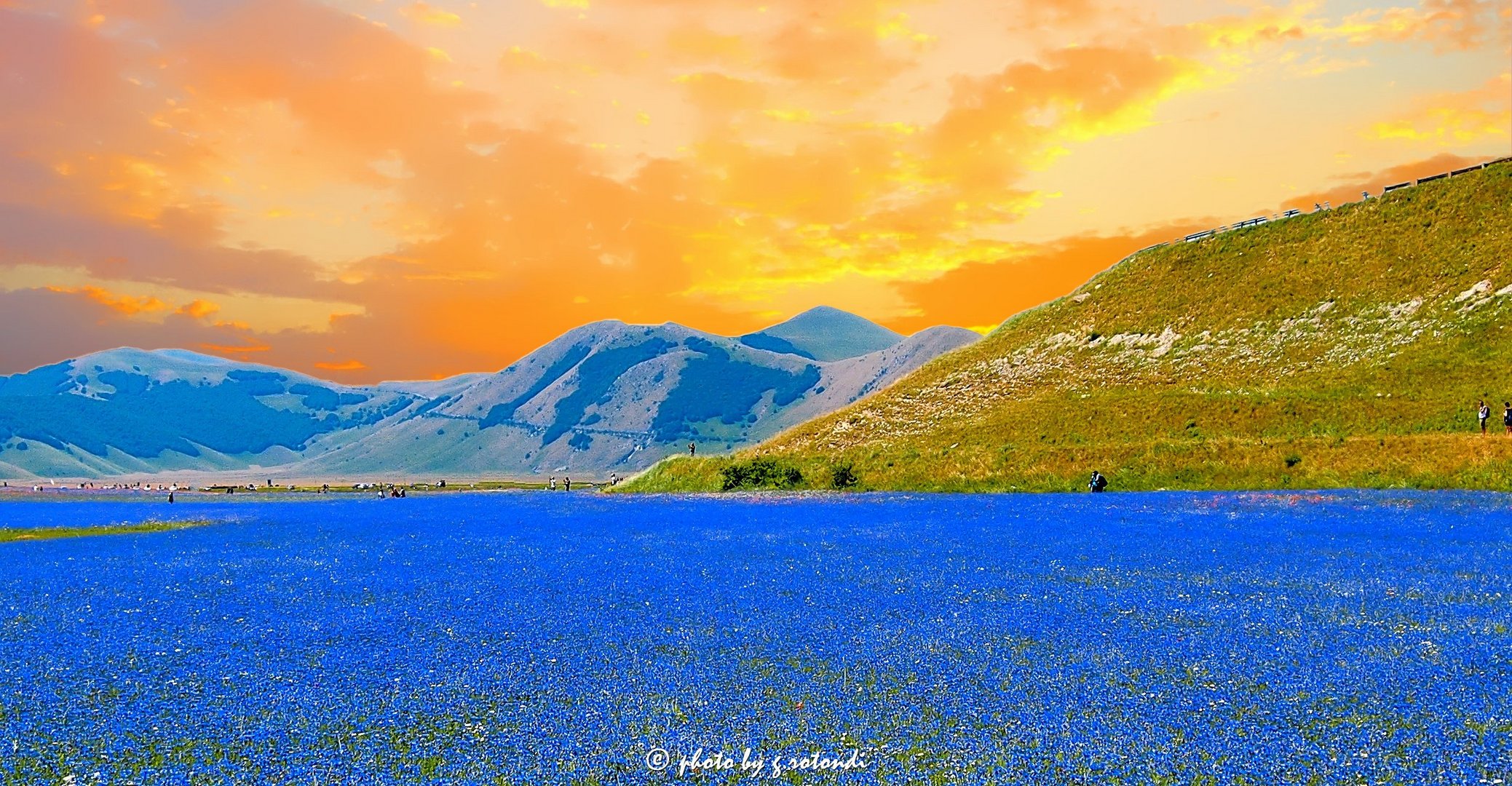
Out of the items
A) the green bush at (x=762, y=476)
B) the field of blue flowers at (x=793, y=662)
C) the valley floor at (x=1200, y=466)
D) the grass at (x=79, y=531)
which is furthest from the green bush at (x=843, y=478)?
the grass at (x=79, y=531)

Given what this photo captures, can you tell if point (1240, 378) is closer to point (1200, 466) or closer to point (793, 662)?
point (1200, 466)

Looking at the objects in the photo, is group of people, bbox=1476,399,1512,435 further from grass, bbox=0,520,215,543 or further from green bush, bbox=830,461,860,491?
grass, bbox=0,520,215,543

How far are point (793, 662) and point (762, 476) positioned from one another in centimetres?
5349

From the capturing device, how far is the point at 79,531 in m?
46.4

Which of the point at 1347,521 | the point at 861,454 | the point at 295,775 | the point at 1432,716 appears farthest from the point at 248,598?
the point at 861,454

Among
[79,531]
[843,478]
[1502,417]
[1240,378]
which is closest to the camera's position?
[79,531]

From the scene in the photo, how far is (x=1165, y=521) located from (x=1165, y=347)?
74.2 metres

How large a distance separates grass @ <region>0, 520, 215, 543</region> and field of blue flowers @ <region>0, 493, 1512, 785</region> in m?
16.2

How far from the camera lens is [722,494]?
63.7m

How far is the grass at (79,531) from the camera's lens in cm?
4312

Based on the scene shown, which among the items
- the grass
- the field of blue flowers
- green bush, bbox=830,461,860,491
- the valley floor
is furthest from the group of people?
the grass

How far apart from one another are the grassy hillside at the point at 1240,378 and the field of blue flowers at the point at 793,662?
22.9 meters

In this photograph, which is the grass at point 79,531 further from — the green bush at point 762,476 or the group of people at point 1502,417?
the group of people at point 1502,417

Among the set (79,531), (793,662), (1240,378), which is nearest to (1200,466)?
(1240,378)
